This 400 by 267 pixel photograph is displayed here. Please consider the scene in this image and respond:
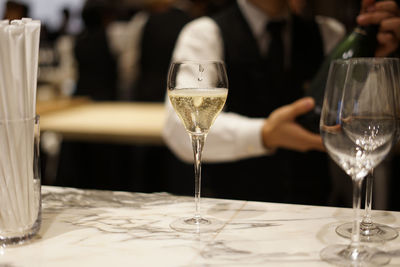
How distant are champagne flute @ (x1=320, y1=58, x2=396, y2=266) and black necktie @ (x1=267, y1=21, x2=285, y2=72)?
103cm

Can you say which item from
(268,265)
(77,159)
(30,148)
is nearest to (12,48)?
(30,148)

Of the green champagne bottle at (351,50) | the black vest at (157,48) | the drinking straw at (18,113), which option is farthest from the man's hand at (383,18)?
the black vest at (157,48)

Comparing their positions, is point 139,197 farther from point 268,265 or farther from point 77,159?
point 77,159

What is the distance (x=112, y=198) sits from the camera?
0.99 metres

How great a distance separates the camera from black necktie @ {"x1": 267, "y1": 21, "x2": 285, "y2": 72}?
171 centimetres

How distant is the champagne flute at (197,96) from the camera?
83cm

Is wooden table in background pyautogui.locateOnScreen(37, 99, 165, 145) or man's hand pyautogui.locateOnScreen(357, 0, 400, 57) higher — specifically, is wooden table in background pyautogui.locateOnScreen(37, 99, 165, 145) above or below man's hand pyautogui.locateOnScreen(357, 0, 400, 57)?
below

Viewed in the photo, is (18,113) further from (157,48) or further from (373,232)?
(157,48)

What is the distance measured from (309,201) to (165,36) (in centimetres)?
272

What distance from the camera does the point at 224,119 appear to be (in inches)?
67.2

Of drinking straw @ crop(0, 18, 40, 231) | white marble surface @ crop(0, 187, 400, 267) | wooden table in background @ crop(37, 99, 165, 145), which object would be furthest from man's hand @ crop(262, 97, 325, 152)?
wooden table in background @ crop(37, 99, 165, 145)

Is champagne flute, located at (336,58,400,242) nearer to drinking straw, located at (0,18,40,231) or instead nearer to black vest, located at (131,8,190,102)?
drinking straw, located at (0,18,40,231)

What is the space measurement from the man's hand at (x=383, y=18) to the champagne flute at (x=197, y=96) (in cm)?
66

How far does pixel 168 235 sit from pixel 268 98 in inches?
41.6
